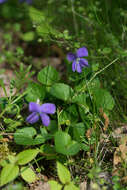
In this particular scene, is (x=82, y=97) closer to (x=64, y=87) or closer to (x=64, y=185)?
(x=64, y=87)

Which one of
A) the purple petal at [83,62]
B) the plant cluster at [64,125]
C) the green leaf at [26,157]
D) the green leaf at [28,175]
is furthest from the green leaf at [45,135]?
the purple petal at [83,62]

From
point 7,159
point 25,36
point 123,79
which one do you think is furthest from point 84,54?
point 25,36

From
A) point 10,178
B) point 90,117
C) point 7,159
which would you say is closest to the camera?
point 10,178

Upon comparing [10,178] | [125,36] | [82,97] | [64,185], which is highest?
[125,36]

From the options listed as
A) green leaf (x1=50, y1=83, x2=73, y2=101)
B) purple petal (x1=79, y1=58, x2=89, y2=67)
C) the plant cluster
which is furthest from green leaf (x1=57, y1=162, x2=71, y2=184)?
purple petal (x1=79, y1=58, x2=89, y2=67)

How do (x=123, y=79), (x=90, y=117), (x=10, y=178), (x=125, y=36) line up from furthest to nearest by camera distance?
(x=125, y=36), (x=123, y=79), (x=90, y=117), (x=10, y=178)

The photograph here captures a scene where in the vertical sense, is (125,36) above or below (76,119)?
above

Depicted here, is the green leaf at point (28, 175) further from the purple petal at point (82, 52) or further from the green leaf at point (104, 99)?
the purple petal at point (82, 52)

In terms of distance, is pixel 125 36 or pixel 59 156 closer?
pixel 59 156
